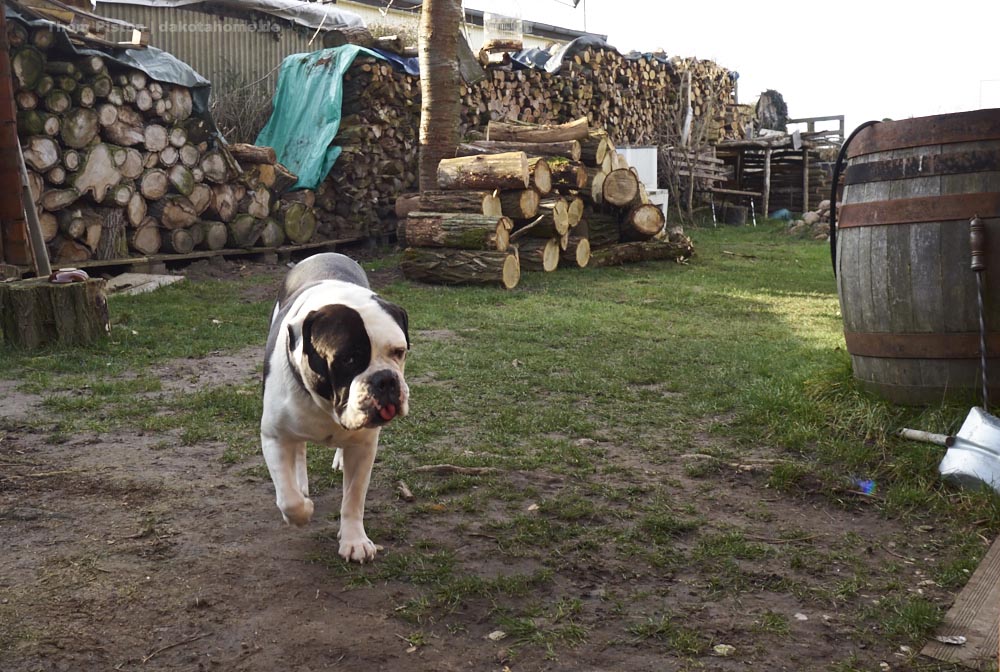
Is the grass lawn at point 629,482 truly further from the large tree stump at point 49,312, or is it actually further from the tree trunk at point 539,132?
the tree trunk at point 539,132

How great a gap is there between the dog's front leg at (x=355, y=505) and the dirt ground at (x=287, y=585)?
0.38 feet

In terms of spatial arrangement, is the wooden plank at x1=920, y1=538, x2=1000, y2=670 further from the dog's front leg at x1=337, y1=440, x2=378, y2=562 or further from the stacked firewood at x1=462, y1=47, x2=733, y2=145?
the stacked firewood at x1=462, y1=47, x2=733, y2=145

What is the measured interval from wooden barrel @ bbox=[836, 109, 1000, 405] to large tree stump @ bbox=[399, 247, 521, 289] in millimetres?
5713

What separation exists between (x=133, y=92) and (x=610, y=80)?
11.3 metres

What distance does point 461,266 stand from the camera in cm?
1007

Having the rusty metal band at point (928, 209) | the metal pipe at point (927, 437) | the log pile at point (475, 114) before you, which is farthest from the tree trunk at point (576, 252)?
the metal pipe at point (927, 437)

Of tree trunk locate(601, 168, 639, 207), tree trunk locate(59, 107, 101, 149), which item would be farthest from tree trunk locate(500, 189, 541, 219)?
tree trunk locate(59, 107, 101, 149)

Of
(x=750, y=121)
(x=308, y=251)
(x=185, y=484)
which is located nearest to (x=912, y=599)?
(x=185, y=484)

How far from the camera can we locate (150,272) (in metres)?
10.3

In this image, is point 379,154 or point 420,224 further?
point 379,154

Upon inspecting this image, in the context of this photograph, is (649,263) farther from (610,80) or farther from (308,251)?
(610,80)

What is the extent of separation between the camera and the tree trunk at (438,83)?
11.1 m

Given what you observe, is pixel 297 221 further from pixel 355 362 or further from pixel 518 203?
pixel 355 362

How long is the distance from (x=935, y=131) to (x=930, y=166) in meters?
0.16
